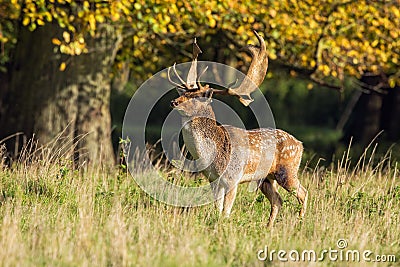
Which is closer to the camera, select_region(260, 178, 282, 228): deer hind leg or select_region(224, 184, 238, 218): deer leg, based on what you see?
select_region(224, 184, 238, 218): deer leg

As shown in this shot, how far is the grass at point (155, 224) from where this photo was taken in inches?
226

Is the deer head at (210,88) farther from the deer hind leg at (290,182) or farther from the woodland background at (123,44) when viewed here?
the woodland background at (123,44)

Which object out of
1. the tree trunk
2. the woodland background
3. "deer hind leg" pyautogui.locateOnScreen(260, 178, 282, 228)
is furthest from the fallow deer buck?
the tree trunk

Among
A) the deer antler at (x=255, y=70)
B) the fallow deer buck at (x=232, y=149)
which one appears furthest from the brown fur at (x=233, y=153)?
the deer antler at (x=255, y=70)

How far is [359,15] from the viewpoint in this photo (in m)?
13.2

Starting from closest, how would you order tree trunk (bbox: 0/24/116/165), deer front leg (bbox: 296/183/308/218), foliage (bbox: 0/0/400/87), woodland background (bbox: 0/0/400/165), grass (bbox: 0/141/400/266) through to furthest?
grass (bbox: 0/141/400/266), deer front leg (bbox: 296/183/308/218), foliage (bbox: 0/0/400/87), woodland background (bbox: 0/0/400/165), tree trunk (bbox: 0/24/116/165)

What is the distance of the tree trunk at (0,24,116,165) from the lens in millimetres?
12156

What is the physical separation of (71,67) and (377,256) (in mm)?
7434

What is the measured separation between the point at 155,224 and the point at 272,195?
5.61ft

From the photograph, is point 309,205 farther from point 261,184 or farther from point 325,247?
point 325,247

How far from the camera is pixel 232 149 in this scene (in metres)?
7.68

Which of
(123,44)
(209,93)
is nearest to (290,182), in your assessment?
(209,93)

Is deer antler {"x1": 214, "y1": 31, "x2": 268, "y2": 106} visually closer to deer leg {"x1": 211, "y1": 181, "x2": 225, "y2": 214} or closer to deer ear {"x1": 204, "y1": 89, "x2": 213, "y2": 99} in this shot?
deer ear {"x1": 204, "y1": 89, "x2": 213, "y2": 99}

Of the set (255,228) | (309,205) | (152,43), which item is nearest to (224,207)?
(255,228)
